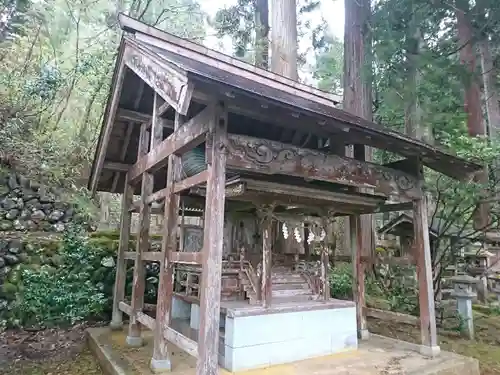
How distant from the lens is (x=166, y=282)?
13.7 feet

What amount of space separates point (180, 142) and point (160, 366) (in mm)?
2703

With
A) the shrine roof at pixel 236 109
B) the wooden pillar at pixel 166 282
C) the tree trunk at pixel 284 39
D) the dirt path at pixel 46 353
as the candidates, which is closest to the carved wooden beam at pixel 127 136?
the shrine roof at pixel 236 109

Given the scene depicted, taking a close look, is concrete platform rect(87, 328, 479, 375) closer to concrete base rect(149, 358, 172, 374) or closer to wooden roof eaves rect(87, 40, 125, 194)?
concrete base rect(149, 358, 172, 374)

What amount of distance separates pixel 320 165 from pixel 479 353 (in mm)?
5024

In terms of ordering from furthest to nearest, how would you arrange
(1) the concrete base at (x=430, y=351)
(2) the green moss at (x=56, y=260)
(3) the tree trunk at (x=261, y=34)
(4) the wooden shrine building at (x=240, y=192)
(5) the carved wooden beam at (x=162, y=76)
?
(3) the tree trunk at (x=261, y=34) < (2) the green moss at (x=56, y=260) < (1) the concrete base at (x=430, y=351) < (4) the wooden shrine building at (x=240, y=192) < (5) the carved wooden beam at (x=162, y=76)

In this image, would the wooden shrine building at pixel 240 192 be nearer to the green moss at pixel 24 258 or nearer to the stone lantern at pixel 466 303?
the green moss at pixel 24 258

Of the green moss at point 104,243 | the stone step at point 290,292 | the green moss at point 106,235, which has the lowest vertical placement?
the stone step at point 290,292

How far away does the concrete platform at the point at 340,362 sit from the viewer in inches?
171

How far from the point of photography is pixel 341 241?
13.2 metres

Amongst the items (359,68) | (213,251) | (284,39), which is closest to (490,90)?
(359,68)

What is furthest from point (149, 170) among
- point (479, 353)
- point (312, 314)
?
point (479, 353)

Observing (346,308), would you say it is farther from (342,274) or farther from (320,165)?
(342,274)

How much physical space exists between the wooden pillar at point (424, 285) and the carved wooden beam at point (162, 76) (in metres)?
4.16

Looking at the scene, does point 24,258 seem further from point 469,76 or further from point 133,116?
point 469,76
